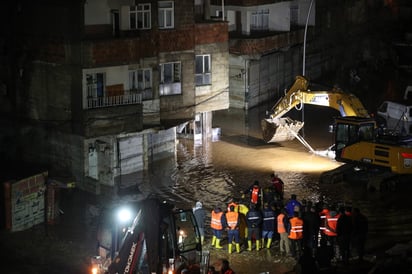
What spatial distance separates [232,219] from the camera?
3022 cm

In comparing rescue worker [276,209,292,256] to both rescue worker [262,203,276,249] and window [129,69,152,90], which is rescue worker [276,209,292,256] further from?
window [129,69,152,90]

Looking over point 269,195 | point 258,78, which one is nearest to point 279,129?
point 258,78

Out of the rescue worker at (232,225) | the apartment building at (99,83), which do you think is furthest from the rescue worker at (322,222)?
the apartment building at (99,83)

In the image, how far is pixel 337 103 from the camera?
147 ft

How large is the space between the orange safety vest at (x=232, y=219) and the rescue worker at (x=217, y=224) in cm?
32

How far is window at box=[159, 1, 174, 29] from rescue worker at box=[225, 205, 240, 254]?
15.0m

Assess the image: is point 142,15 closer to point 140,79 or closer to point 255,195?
point 140,79

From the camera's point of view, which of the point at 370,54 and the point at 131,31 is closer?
the point at 131,31

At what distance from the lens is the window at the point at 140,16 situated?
4194cm

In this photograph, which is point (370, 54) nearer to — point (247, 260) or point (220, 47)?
point (220, 47)

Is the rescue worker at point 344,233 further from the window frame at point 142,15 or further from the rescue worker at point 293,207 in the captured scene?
the window frame at point 142,15

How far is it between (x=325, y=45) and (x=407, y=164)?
30013 mm

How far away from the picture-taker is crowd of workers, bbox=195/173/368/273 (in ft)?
96.4

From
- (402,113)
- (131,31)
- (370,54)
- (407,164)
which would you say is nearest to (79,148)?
(131,31)
